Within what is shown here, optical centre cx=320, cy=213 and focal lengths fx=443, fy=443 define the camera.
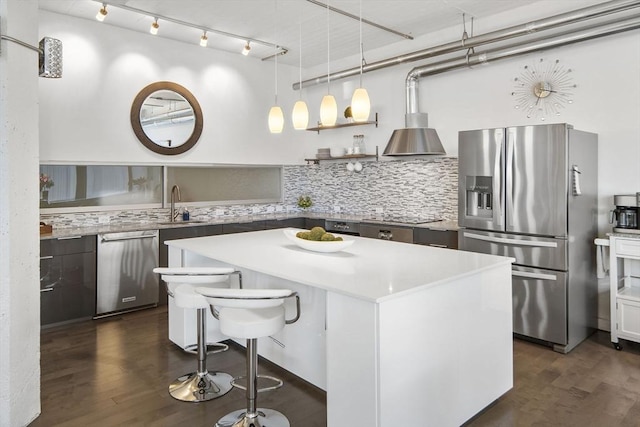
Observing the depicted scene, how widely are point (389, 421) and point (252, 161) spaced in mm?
4894

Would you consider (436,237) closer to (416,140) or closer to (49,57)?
(416,140)

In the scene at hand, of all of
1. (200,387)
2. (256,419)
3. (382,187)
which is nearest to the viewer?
(256,419)

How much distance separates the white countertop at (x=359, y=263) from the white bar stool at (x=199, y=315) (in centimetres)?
17

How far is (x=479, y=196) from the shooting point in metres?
4.23

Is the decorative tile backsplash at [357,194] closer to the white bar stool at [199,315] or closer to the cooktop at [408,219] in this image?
the cooktop at [408,219]

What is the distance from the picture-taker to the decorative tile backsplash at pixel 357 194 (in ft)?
17.0

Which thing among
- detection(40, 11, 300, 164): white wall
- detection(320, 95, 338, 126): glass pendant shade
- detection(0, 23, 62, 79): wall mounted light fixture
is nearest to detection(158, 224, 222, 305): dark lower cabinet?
detection(40, 11, 300, 164): white wall

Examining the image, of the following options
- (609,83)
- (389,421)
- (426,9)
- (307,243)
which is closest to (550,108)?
(609,83)

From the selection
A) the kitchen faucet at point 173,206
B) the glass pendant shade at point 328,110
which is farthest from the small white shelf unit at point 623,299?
the kitchen faucet at point 173,206

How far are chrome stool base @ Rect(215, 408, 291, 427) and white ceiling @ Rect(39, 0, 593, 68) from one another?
3323mm

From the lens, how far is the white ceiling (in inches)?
171

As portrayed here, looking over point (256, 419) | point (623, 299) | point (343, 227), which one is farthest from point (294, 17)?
point (623, 299)

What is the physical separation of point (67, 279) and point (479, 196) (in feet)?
13.4

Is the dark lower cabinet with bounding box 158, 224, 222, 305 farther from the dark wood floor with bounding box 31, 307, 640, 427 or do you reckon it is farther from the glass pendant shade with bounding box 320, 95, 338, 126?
the glass pendant shade with bounding box 320, 95, 338, 126
